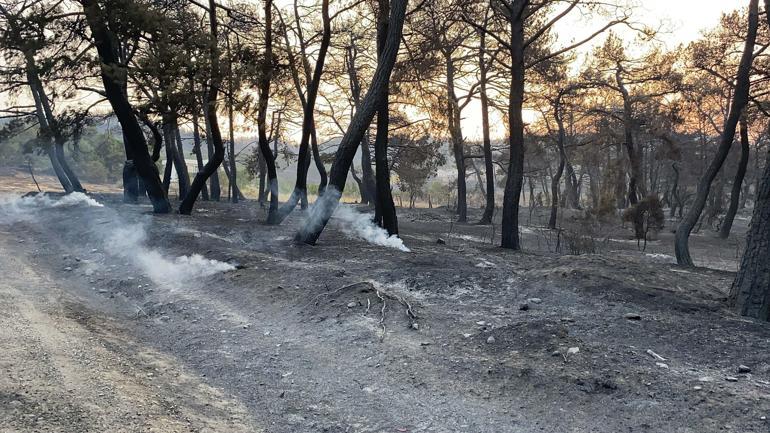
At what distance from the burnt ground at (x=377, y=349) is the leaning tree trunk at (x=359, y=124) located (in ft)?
5.52

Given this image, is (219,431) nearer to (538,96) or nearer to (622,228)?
(538,96)

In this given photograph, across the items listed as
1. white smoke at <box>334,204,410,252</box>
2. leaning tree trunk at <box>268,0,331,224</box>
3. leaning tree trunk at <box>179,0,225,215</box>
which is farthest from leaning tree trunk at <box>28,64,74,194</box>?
white smoke at <box>334,204,410,252</box>

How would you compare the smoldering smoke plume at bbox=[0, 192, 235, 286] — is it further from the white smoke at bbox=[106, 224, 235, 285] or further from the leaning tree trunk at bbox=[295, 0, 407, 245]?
the leaning tree trunk at bbox=[295, 0, 407, 245]

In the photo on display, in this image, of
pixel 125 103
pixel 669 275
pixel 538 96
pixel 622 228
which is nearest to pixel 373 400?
pixel 669 275

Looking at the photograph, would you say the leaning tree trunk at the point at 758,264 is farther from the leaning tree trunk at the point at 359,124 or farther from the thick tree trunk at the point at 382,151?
the thick tree trunk at the point at 382,151

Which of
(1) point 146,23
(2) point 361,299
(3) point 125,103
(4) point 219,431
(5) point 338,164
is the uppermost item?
(1) point 146,23

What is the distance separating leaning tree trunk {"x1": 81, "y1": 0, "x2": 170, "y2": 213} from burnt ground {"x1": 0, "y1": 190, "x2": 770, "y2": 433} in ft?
19.4

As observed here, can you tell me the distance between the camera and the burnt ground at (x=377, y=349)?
3939mm

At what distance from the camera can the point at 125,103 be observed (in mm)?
14117

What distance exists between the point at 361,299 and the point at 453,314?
1165mm

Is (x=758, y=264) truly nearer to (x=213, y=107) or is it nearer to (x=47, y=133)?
(x=213, y=107)

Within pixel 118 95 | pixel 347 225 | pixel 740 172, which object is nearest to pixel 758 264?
pixel 347 225

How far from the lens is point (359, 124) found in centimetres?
995

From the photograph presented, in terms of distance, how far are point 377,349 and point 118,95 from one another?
39.2 feet
